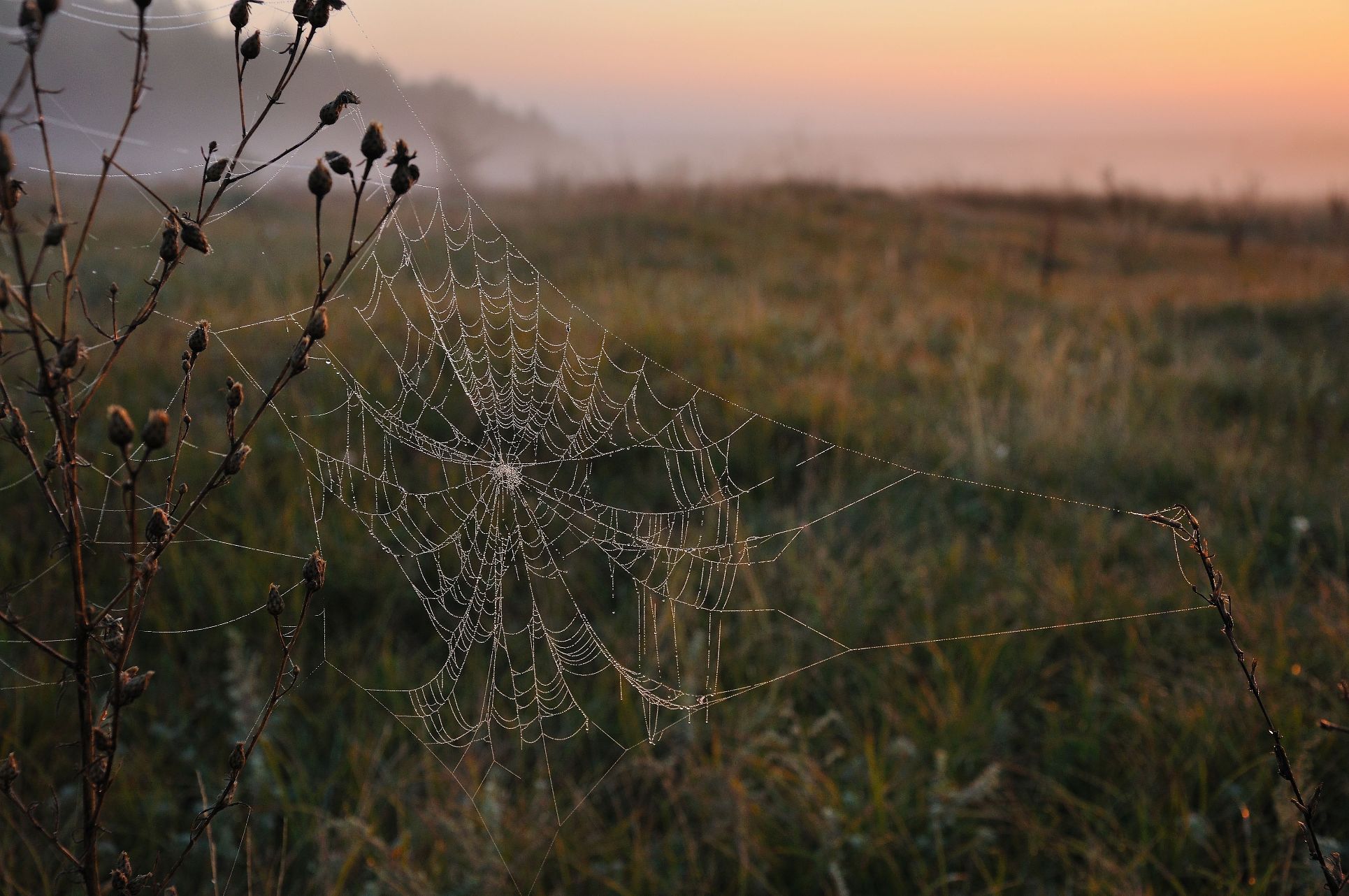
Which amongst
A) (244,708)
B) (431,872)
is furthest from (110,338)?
(244,708)

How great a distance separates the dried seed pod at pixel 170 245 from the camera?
1.22m

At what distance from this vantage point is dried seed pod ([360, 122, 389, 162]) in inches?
49.0

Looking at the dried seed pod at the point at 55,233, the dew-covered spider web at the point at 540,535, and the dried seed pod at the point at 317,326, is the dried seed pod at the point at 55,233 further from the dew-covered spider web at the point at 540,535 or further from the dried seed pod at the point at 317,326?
the dew-covered spider web at the point at 540,535

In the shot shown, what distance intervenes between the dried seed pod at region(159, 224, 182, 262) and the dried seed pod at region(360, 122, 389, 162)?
28 cm

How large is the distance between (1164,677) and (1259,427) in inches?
119

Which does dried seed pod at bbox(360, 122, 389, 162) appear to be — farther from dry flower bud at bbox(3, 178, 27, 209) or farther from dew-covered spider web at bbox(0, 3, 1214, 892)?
dew-covered spider web at bbox(0, 3, 1214, 892)

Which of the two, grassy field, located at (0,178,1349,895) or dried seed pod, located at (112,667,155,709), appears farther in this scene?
grassy field, located at (0,178,1349,895)

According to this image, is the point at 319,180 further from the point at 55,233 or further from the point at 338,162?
the point at 55,233

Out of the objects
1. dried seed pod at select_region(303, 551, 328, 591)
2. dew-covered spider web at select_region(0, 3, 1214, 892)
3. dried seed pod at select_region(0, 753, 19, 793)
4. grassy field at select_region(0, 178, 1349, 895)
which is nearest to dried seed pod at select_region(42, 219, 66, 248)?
dried seed pod at select_region(303, 551, 328, 591)

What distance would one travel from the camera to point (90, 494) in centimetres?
418

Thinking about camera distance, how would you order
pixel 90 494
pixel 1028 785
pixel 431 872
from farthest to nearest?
pixel 90 494 < pixel 1028 785 < pixel 431 872

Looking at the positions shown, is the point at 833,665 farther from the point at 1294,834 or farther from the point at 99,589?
the point at 99,589

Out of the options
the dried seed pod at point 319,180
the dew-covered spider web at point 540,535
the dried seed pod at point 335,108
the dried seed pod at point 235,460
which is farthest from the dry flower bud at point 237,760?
the dew-covered spider web at point 540,535

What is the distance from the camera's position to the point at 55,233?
105cm
